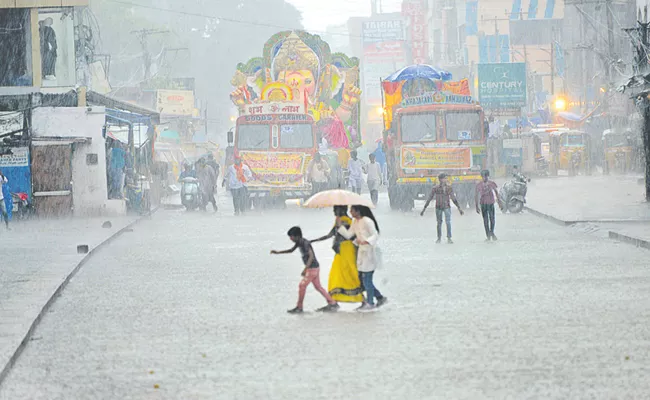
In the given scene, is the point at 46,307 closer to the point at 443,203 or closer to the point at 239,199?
the point at 443,203

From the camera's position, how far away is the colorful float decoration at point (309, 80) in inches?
1693

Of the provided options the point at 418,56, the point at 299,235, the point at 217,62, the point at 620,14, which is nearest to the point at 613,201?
the point at 299,235

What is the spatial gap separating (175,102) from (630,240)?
204 ft

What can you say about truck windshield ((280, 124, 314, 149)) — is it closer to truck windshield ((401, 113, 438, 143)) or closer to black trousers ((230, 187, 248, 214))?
black trousers ((230, 187, 248, 214))

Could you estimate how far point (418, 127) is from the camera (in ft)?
111

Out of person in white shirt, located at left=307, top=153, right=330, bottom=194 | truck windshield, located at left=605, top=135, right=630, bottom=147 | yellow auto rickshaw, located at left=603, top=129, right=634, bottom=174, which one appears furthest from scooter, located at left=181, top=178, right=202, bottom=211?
truck windshield, located at left=605, top=135, right=630, bottom=147

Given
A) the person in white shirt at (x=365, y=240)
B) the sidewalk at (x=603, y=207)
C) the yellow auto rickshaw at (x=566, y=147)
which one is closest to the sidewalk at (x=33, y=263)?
the person in white shirt at (x=365, y=240)

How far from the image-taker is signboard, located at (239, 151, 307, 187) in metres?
36.0

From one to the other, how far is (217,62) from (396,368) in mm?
102104

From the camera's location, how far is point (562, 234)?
76.6 ft

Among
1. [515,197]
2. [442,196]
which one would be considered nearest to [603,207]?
[515,197]

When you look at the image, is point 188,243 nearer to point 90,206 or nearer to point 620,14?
point 90,206

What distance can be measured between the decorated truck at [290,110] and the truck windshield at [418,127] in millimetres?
3725

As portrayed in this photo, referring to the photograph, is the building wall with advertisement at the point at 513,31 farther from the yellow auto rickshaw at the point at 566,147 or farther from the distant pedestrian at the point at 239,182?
the distant pedestrian at the point at 239,182
